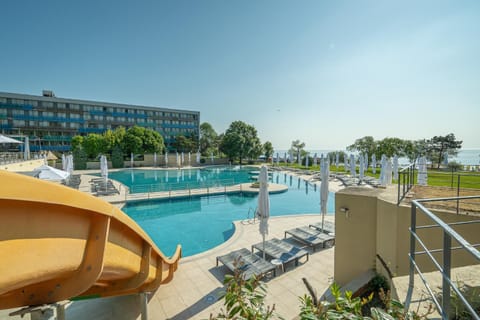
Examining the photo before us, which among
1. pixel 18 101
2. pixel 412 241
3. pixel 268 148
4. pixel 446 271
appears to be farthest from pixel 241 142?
pixel 18 101

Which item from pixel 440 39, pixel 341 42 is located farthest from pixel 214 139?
pixel 440 39

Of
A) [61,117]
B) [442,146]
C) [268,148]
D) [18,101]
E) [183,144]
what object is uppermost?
[18,101]

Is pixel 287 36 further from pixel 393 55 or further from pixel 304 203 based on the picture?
pixel 304 203

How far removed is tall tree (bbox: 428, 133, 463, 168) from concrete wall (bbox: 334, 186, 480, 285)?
48681mm

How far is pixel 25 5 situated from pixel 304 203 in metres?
21.8

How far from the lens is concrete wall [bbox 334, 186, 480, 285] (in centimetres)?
418

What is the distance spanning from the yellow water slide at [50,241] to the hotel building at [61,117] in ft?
201

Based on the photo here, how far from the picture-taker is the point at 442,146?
42000mm

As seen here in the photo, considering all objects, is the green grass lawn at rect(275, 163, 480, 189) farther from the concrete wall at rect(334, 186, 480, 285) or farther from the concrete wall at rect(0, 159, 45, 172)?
the concrete wall at rect(0, 159, 45, 172)

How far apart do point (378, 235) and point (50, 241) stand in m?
6.19

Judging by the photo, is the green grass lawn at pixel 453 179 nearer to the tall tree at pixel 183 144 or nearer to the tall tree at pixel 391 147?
the tall tree at pixel 391 147

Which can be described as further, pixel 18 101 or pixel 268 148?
pixel 268 148

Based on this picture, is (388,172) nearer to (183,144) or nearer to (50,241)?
(50,241)

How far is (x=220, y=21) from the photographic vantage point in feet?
43.7
